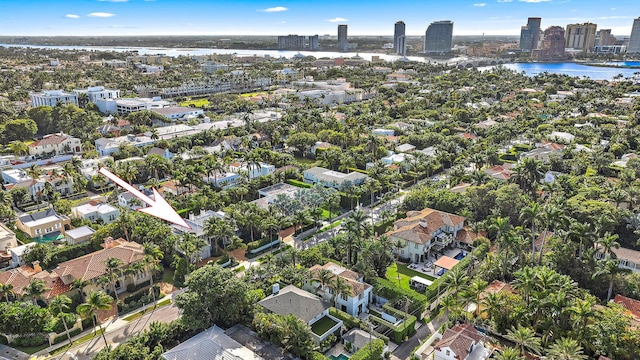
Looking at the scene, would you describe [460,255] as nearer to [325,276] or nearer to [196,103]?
[325,276]

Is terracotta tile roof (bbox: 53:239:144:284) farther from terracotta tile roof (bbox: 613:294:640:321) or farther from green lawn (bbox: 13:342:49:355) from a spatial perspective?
terracotta tile roof (bbox: 613:294:640:321)

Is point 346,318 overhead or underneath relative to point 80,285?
underneath

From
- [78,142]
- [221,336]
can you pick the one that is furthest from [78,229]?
[78,142]

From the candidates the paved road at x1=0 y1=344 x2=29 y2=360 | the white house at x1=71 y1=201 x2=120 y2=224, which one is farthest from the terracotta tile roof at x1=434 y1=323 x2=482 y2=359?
the white house at x1=71 y1=201 x2=120 y2=224

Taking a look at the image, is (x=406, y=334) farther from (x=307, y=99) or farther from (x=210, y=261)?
(x=307, y=99)

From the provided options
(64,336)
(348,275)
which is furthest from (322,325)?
(64,336)

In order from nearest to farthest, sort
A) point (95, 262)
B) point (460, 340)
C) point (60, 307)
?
point (460, 340)
point (60, 307)
point (95, 262)

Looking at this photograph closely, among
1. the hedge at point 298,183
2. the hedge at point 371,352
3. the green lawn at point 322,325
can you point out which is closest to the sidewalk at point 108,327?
the green lawn at point 322,325
